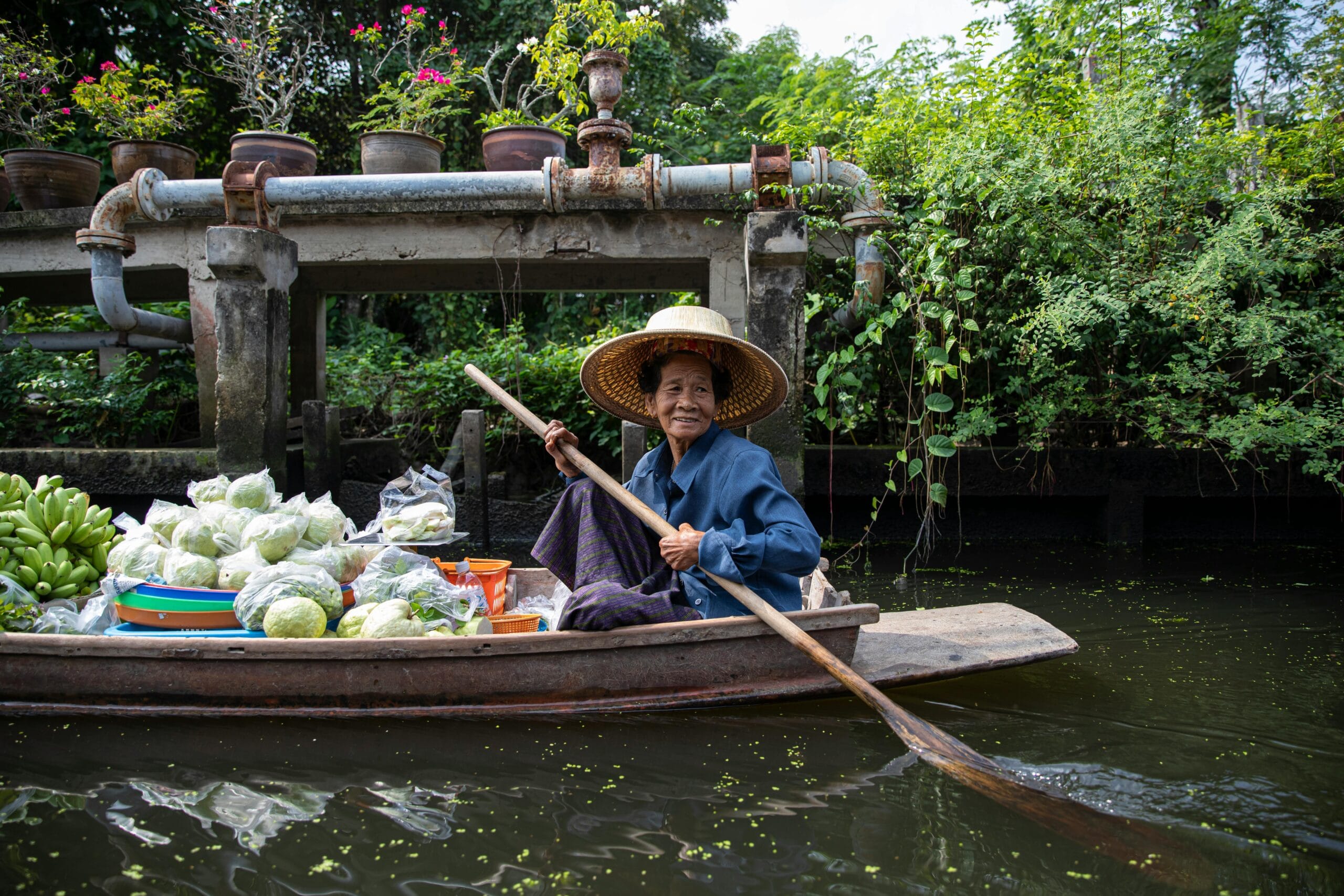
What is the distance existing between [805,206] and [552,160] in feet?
5.27

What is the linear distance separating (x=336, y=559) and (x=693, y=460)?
1421 millimetres

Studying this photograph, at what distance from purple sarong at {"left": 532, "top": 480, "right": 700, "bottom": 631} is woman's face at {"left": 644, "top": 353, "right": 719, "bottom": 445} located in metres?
0.38

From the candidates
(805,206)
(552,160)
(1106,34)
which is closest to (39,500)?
(552,160)

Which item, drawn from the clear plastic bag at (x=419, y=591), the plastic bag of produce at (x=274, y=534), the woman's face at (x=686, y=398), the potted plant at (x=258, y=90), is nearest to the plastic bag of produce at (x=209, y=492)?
the plastic bag of produce at (x=274, y=534)

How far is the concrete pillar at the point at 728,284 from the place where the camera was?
5680 millimetres

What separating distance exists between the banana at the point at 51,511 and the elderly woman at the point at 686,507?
193 cm

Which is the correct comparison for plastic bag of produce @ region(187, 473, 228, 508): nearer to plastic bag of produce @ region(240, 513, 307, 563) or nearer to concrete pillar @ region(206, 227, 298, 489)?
plastic bag of produce @ region(240, 513, 307, 563)

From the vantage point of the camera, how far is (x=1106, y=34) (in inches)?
279

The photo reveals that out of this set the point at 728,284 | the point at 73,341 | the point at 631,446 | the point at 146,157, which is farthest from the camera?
the point at 73,341

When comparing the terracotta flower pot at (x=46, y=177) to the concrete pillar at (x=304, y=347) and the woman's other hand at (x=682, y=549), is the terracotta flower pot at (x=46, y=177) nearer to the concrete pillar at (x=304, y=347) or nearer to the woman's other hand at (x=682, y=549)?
the concrete pillar at (x=304, y=347)

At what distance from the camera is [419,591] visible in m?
3.12

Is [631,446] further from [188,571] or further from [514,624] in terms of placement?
[188,571]

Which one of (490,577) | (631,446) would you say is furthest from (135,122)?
(490,577)

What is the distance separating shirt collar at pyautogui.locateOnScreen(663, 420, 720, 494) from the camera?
2908 mm
